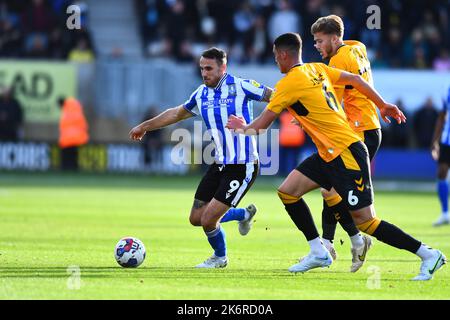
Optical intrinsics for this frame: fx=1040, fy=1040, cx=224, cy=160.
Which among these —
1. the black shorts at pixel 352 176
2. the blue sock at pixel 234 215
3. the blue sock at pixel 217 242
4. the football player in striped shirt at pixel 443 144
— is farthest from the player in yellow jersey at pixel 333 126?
the football player in striped shirt at pixel 443 144

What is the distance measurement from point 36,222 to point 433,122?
16.1 metres

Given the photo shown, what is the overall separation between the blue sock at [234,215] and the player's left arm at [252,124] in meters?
2.27

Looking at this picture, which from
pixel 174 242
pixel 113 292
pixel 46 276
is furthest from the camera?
pixel 174 242

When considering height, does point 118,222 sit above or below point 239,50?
below

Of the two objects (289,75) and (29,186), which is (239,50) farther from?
(289,75)

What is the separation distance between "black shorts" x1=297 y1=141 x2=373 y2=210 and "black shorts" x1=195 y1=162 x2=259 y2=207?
1172mm

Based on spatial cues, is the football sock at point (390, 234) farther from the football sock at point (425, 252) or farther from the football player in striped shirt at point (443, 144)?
the football player in striped shirt at point (443, 144)

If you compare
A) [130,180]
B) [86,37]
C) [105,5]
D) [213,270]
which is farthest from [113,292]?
[105,5]

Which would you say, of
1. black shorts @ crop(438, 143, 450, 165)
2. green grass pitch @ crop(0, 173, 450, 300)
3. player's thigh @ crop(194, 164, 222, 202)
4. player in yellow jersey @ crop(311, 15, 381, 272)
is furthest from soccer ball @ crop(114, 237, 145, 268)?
black shorts @ crop(438, 143, 450, 165)

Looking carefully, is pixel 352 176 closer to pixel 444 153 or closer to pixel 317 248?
pixel 317 248

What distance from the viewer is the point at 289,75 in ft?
32.4

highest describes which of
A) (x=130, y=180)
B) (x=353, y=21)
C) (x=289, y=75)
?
(x=353, y=21)

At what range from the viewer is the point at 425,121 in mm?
29203

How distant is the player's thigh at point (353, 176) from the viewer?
9.73m
